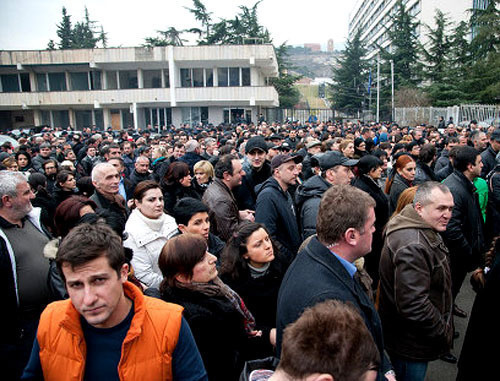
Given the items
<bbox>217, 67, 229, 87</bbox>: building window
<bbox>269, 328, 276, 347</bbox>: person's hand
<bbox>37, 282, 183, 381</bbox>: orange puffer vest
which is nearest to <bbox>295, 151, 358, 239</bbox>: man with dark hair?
<bbox>269, 328, 276, 347</bbox>: person's hand

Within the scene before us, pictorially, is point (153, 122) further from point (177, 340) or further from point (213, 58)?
point (177, 340)

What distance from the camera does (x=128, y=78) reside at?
116 ft

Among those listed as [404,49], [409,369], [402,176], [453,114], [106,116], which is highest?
[404,49]

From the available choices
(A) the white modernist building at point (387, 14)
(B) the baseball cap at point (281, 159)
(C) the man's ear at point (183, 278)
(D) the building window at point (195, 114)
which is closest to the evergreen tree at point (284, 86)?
(A) the white modernist building at point (387, 14)

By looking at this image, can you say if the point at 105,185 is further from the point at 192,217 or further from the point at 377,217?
the point at 377,217

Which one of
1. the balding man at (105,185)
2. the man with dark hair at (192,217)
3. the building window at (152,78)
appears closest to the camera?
the man with dark hair at (192,217)

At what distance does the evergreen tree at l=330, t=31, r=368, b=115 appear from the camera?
4784 centimetres

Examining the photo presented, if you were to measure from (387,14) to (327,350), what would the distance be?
54.0m

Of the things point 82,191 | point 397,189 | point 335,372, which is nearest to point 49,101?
point 82,191

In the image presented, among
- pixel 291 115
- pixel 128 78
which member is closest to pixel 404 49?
pixel 291 115

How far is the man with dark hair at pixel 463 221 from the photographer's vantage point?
436 cm

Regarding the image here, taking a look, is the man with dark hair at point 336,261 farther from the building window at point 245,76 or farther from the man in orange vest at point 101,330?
the building window at point 245,76

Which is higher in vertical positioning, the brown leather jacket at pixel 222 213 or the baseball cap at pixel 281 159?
the baseball cap at pixel 281 159

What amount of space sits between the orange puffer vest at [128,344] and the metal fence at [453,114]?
2063 cm
